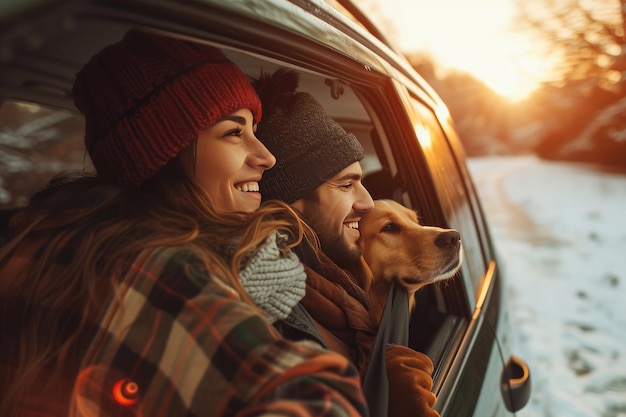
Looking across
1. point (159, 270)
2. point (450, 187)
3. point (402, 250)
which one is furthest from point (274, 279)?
point (450, 187)

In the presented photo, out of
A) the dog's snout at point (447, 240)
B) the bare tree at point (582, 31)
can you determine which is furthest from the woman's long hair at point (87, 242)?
the bare tree at point (582, 31)

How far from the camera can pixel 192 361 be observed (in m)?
0.81

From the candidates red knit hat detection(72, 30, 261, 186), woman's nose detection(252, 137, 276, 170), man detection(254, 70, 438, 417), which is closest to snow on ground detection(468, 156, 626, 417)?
man detection(254, 70, 438, 417)

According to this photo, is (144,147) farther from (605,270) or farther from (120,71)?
(605,270)

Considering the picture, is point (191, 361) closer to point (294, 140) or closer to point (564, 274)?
point (294, 140)

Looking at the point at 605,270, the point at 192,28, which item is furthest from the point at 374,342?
the point at 605,270

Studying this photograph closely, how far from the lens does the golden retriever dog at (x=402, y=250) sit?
1188mm

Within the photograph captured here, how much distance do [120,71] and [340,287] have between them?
1.89 ft

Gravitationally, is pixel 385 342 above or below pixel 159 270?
below

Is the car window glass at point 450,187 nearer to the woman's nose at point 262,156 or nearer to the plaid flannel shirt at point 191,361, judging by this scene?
the woman's nose at point 262,156

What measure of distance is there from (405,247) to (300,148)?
1.30ft

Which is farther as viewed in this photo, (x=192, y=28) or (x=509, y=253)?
(x=509, y=253)

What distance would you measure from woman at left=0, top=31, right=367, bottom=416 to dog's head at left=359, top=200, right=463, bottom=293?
10.2 inches

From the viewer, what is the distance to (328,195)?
1.08 m
